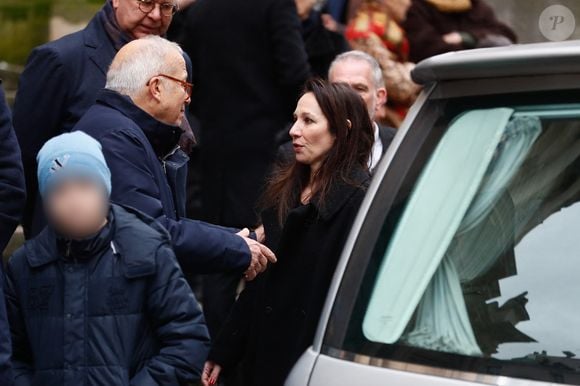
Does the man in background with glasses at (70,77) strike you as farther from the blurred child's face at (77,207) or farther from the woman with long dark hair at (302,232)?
the blurred child's face at (77,207)

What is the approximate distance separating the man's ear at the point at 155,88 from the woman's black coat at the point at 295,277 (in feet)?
2.16

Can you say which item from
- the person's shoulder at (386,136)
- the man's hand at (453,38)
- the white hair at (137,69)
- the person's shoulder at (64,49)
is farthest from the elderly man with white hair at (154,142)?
the man's hand at (453,38)

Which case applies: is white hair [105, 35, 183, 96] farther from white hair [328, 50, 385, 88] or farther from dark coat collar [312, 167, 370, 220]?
white hair [328, 50, 385, 88]

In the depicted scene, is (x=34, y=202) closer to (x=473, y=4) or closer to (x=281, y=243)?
(x=281, y=243)

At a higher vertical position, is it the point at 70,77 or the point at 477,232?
the point at 70,77

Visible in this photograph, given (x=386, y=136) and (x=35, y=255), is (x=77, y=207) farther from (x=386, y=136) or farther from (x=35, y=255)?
(x=386, y=136)

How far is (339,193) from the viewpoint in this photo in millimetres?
5359

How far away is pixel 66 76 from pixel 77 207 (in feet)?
5.21

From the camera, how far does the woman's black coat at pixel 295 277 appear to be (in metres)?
5.26

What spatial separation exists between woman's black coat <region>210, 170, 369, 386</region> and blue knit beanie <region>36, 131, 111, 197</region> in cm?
111

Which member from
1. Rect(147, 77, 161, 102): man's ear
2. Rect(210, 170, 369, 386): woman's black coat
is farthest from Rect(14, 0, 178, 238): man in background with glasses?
Rect(210, 170, 369, 386): woman's black coat

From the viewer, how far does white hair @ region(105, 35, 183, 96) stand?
505cm

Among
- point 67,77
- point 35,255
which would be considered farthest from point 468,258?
point 67,77

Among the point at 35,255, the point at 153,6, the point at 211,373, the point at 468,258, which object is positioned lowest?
the point at 211,373
